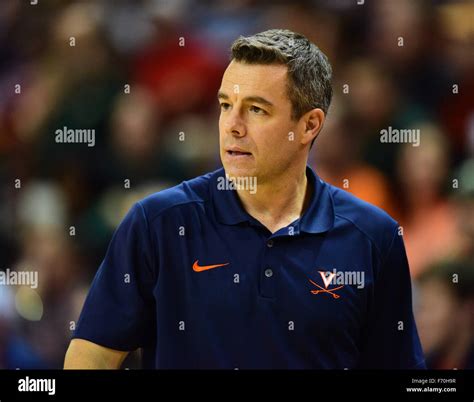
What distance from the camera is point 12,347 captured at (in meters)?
2.84

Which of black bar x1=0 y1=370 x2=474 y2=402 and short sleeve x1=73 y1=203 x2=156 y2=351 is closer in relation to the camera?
short sleeve x1=73 y1=203 x2=156 y2=351

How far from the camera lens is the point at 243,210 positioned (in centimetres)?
235

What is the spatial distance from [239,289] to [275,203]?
30cm

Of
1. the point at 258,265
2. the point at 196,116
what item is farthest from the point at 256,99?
the point at 196,116

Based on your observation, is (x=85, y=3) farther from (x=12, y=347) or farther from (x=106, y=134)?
(x=12, y=347)

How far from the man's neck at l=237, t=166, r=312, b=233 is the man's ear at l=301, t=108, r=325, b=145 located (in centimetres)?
13

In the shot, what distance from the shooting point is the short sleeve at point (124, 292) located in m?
2.22

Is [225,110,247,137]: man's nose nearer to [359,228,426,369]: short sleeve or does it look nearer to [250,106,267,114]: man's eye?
[250,106,267,114]: man's eye

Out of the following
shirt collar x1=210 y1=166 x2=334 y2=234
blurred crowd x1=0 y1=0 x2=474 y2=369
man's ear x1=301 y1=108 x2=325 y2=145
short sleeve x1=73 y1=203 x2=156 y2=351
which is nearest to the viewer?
short sleeve x1=73 y1=203 x2=156 y2=351

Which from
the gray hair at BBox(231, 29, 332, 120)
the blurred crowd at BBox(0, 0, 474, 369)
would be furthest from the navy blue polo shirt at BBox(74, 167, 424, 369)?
the blurred crowd at BBox(0, 0, 474, 369)

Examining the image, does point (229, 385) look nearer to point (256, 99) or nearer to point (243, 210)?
point (243, 210)

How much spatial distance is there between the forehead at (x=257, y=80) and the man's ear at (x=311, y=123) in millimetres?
139

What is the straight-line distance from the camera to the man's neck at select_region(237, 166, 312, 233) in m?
2.37

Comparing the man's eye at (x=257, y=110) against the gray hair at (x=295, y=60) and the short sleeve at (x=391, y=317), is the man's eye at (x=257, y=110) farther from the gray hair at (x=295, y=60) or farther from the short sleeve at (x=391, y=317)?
the short sleeve at (x=391, y=317)
